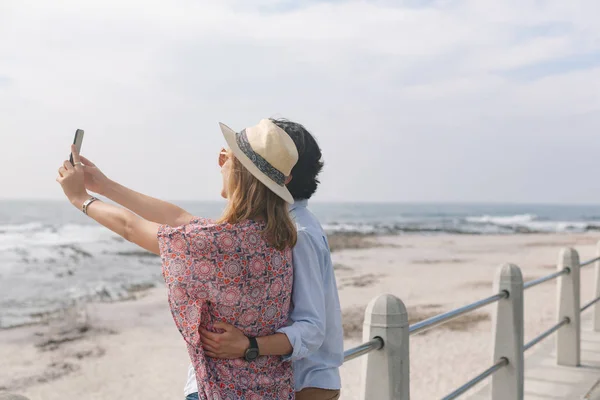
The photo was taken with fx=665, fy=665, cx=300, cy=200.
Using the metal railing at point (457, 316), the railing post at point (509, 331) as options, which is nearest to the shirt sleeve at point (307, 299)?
the metal railing at point (457, 316)

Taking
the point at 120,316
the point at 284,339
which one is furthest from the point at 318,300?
the point at 120,316

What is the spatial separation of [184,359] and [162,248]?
11.3 m

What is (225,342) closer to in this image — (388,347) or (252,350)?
(252,350)

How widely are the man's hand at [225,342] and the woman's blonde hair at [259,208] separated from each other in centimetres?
23

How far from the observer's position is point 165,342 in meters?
A: 13.9

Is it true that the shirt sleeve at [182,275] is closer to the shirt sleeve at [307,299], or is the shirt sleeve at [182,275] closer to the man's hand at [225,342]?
the man's hand at [225,342]

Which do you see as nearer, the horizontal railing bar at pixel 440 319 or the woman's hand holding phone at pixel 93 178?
the woman's hand holding phone at pixel 93 178

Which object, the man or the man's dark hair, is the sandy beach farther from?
the man's dark hair

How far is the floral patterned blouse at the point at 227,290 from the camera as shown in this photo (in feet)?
5.16

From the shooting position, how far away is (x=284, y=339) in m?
1.69

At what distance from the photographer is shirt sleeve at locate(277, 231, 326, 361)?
1739 mm

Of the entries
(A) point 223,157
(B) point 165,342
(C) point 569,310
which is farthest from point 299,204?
(B) point 165,342

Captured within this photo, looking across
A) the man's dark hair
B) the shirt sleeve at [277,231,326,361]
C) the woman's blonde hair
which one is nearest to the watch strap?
the shirt sleeve at [277,231,326,361]

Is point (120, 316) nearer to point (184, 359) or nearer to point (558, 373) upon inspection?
point (184, 359)
